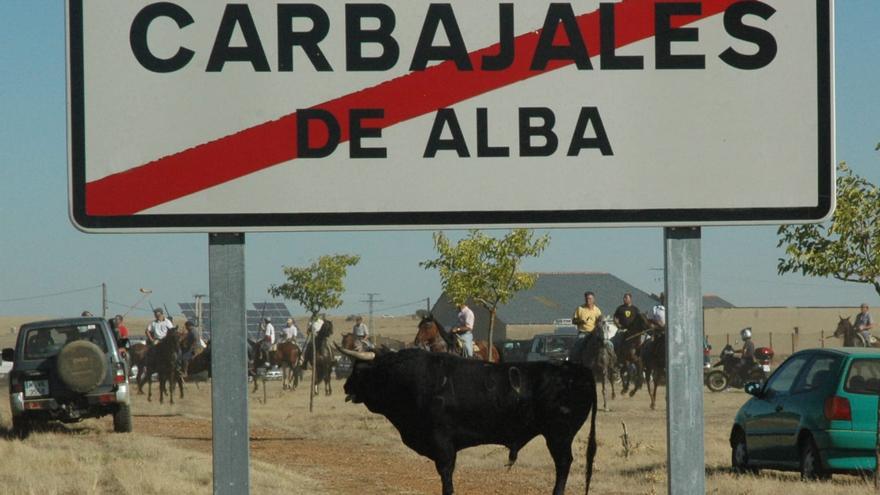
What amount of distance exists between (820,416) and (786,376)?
1848mm

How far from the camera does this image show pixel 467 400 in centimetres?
1198

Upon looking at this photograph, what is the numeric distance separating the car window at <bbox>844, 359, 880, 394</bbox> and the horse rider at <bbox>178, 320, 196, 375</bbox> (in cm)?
2436

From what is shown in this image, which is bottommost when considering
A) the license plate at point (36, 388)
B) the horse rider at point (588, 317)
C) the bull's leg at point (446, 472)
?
the license plate at point (36, 388)

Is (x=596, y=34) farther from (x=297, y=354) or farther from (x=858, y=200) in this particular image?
(x=297, y=354)

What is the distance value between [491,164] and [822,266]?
12346 millimetres

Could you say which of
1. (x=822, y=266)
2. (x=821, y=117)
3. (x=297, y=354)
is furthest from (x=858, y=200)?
(x=297, y=354)

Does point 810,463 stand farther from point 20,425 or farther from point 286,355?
point 286,355

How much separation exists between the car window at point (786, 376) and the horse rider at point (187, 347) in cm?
2248

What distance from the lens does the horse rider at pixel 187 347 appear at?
122ft

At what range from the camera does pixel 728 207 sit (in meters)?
3.67

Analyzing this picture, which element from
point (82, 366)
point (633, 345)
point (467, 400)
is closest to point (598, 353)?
point (633, 345)

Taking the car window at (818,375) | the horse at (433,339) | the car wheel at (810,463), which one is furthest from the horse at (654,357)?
the car wheel at (810,463)

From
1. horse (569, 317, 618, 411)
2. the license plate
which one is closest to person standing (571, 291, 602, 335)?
horse (569, 317, 618, 411)

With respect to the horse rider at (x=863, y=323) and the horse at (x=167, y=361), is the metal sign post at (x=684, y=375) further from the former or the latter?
the horse at (x=167, y=361)
